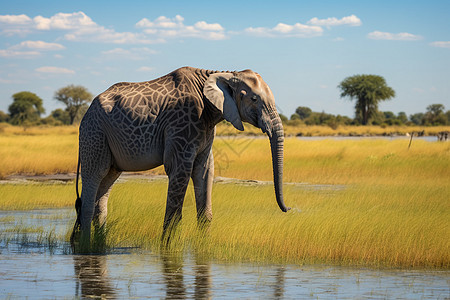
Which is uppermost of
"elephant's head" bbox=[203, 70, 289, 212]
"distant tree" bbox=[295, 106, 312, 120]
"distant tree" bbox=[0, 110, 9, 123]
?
"distant tree" bbox=[295, 106, 312, 120]

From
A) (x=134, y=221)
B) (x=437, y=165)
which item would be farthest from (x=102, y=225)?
(x=437, y=165)

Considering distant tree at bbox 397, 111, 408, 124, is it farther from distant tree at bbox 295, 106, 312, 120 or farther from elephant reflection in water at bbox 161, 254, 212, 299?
elephant reflection in water at bbox 161, 254, 212, 299

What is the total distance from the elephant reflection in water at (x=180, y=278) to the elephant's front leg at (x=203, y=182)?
4.75ft

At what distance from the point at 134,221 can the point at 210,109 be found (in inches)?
98.5

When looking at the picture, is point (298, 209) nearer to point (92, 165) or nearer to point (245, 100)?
point (245, 100)

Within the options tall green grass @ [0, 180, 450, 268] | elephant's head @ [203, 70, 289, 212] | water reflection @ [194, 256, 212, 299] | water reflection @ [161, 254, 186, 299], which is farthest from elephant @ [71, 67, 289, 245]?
water reflection @ [194, 256, 212, 299]

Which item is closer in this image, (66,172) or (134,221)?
(134,221)

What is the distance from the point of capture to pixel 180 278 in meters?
7.87

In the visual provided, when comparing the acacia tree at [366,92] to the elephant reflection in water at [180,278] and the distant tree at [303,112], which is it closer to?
the distant tree at [303,112]

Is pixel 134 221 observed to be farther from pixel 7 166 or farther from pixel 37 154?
pixel 37 154

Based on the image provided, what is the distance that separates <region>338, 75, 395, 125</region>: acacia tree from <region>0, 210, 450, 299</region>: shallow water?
83.6 metres

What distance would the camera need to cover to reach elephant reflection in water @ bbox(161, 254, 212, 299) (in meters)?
7.01

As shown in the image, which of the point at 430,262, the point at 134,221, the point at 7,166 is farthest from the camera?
the point at 7,166

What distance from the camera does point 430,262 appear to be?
29.7ft
